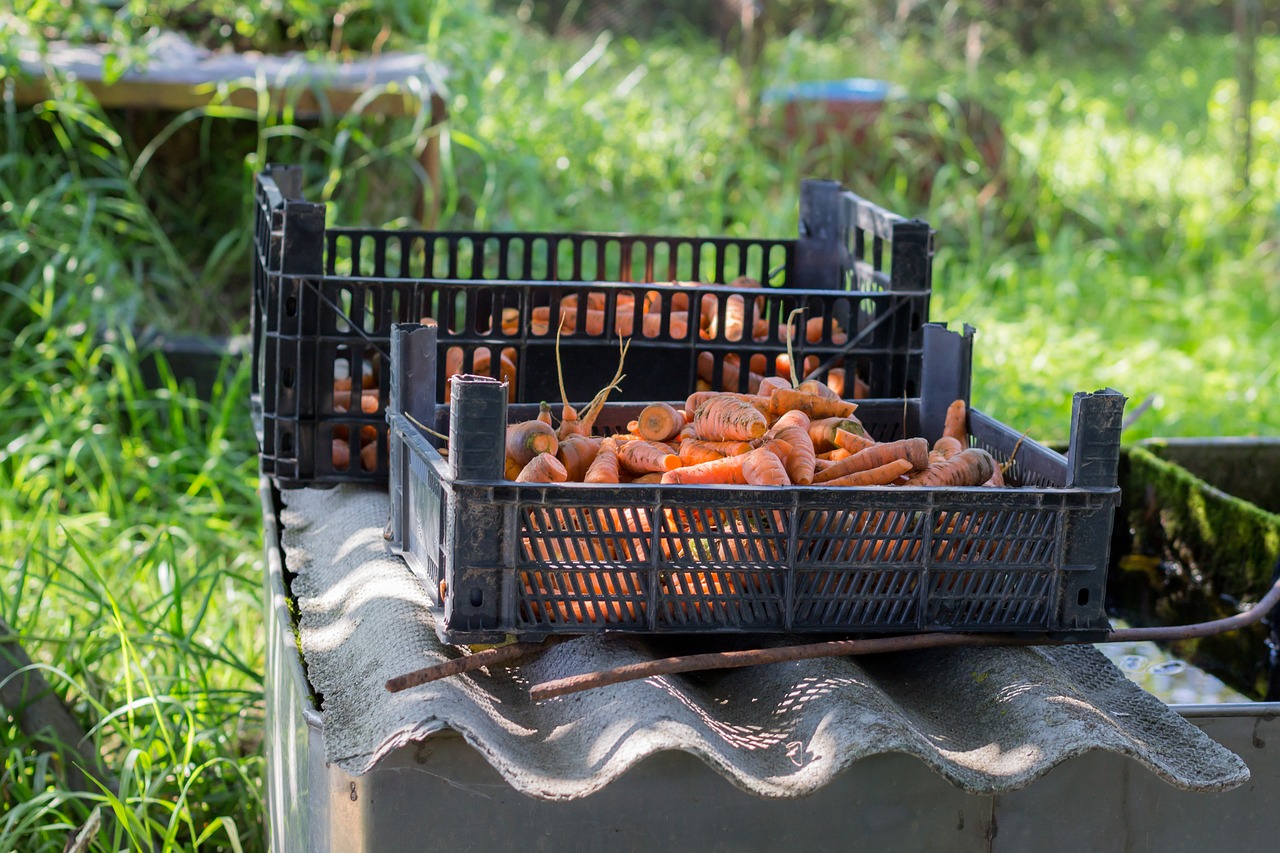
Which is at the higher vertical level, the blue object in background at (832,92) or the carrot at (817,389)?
the blue object in background at (832,92)

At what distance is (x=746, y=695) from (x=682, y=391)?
0.89 meters

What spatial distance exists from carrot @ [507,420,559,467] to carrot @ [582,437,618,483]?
62 millimetres

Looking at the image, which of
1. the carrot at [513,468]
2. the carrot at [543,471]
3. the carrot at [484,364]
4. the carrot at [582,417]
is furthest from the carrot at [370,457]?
the carrot at [543,471]

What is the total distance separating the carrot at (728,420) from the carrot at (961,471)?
0.73ft

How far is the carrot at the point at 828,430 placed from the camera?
2057 mm

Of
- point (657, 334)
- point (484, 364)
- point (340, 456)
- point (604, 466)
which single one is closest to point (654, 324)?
point (657, 334)

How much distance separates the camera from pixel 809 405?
214 centimetres

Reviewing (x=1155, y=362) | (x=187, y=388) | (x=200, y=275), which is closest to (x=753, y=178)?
(x=1155, y=362)

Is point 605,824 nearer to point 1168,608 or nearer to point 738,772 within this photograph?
point 738,772

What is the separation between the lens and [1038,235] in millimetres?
7012

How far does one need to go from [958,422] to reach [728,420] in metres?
0.41

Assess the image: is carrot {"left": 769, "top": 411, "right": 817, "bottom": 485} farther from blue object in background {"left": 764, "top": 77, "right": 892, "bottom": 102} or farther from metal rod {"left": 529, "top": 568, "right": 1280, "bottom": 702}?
blue object in background {"left": 764, "top": 77, "right": 892, "bottom": 102}

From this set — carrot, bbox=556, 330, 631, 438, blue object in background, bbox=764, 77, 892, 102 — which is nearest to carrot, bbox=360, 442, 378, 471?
carrot, bbox=556, 330, 631, 438

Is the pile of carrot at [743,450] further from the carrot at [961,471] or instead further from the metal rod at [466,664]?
the metal rod at [466,664]
